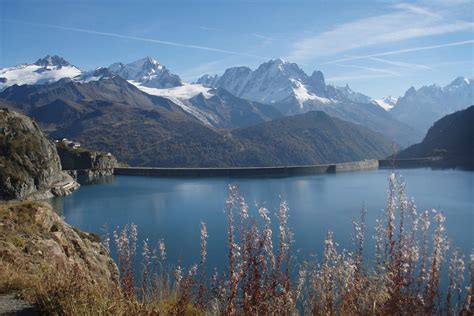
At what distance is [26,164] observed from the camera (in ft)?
219

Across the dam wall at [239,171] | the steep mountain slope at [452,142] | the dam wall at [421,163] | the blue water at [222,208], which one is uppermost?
the steep mountain slope at [452,142]

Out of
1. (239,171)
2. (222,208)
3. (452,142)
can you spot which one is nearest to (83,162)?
(239,171)

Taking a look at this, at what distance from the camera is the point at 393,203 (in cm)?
479

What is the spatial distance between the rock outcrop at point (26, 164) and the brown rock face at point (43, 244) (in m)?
53.1

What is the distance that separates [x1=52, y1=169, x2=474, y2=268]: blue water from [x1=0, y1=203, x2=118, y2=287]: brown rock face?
6.74 m

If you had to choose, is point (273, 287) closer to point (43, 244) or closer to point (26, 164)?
point (43, 244)

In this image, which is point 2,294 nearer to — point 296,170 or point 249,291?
point 249,291

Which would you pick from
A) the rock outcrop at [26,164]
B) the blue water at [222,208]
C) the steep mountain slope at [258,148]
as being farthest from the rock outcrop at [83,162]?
the steep mountain slope at [258,148]

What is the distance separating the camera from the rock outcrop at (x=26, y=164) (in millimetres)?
60969

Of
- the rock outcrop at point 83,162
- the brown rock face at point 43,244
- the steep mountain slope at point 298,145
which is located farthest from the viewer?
the steep mountain slope at point 298,145

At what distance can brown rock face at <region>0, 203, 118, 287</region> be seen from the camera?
7.99 meters

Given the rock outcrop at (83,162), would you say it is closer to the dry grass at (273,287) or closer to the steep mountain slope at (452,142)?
the steep mountain slope at (452,142)

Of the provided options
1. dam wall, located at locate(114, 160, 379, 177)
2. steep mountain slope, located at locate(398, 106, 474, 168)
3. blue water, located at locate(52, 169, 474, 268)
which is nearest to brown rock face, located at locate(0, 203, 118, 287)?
blue water, located at locate(52, 169, 474, 268)

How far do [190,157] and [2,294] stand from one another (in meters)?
138
